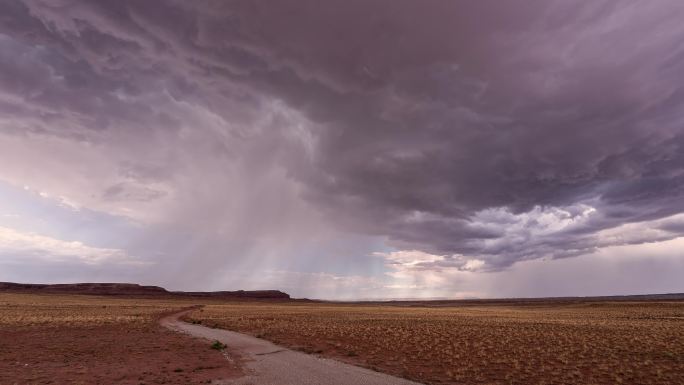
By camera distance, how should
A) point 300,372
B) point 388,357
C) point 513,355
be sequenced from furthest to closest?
point 513,355, point 388,357, point 300,372

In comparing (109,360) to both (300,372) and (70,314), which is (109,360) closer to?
(300,372)

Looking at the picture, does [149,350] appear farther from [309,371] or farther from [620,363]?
[620,363]

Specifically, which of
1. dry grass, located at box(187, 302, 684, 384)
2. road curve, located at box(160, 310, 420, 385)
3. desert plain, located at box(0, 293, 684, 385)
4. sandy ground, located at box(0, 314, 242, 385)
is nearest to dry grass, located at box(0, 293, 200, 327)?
desert plain, located at box(0, 293, 684, 385)

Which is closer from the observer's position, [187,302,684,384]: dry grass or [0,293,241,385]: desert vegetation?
[0,293,241,385]: desert vegetation

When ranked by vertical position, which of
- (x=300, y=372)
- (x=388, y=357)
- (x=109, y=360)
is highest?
(x=300, y=372)

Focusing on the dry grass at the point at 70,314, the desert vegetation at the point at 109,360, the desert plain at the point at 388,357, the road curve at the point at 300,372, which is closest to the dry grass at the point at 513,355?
the desert plain at the point at 388,357

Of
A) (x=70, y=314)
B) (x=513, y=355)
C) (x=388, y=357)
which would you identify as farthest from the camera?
(x=70, y=314)

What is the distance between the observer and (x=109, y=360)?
65.1 feet

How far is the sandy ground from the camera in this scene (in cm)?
1555

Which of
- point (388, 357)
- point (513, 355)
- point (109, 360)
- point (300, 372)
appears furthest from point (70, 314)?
point (513, 355)

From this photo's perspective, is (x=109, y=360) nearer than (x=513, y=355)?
Yes

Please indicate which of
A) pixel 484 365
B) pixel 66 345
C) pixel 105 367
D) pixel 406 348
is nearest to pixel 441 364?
pixel 484 365

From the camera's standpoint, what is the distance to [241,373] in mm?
16109

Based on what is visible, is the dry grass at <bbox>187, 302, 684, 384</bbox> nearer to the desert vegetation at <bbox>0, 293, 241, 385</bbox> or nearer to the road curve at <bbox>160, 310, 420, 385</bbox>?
the road curve at <bbox>160, 310, 420, 385</bbox>
